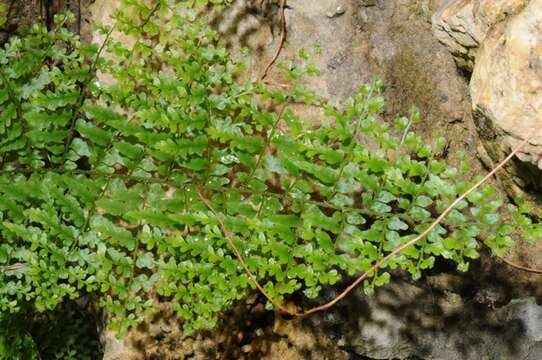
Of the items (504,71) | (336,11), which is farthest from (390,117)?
(504,71)

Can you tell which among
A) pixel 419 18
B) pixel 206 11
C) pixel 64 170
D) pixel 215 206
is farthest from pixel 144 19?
pixel 419 18

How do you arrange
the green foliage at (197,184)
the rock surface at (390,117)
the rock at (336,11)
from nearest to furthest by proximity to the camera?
the green foliage at (197,184), the rock surface at (390,117), the rock at (336,11)

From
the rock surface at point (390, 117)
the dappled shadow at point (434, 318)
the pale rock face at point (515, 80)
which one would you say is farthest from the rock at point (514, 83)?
the dappled shadow at point (434, 318)

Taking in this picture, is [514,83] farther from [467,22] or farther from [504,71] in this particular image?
[467,22]

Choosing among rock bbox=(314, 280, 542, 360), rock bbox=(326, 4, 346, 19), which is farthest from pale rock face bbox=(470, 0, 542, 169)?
rock bbox=(314, 280, 542, 360)

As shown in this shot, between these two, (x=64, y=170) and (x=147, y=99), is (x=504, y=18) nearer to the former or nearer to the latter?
(x=147, y=99)

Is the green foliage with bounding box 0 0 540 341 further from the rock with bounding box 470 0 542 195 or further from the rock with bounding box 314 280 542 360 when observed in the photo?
the rock with bounding box 314 280 542 360

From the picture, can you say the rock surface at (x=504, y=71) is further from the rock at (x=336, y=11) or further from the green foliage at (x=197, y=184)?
the rock at (x=336, y=11)
